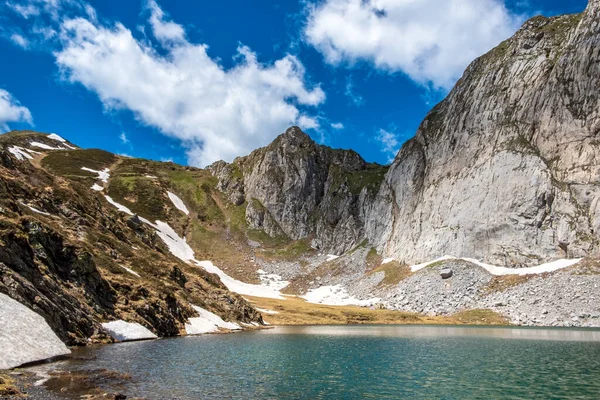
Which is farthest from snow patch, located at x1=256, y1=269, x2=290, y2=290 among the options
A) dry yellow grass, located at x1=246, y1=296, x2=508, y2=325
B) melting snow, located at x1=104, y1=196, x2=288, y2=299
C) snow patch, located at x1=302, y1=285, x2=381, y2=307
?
dry yellow grass, located at x1=246, y1=296, x2=508, y2=325

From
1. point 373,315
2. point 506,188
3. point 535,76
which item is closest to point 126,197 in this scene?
point 373,315

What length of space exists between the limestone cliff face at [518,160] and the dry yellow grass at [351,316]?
80.6 ft

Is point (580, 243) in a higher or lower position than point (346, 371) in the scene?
higher

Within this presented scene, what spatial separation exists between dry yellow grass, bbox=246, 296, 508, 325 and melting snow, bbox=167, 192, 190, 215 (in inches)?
3338

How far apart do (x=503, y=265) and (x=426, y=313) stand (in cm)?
2559

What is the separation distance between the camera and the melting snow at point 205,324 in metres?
61.2

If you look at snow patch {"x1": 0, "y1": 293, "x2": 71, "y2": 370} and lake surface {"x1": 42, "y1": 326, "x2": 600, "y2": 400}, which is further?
snow patch {"x1": 0, "y1": 293, "x2": 71, "y2": 370}

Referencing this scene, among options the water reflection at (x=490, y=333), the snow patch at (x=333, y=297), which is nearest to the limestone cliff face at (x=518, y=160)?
the snow patch at (x=333, y=297)

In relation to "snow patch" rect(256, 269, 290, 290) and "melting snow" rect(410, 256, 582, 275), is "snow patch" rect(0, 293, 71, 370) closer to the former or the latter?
"melting snow" rect(410, 256, 582, 275)

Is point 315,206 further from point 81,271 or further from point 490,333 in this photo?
point 81,271

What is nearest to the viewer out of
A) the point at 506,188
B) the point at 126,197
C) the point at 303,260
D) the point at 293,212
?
the point at 506,188

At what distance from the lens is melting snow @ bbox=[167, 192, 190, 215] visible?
7407 inches

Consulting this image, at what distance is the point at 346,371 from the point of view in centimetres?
3052

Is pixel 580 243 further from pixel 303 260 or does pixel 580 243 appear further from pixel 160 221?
pixel 160 221
